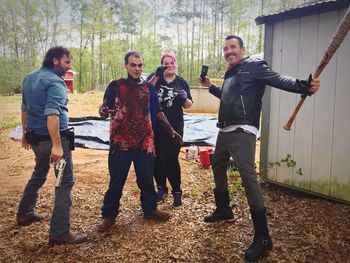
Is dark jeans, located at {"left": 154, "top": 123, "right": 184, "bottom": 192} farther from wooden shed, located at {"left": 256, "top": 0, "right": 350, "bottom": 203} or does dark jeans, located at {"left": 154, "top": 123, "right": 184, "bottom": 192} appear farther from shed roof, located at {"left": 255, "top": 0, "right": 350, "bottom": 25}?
shed roof, located at {"left": 255, "top": 0, "right": 350, "bottom": 25}

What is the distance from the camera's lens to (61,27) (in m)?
29.7

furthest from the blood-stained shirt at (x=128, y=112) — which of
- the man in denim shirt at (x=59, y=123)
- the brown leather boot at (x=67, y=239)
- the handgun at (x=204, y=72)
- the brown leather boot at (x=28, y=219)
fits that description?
the brown leather boot at (x=28, y=219)

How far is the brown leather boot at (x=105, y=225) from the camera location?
3.28 metres

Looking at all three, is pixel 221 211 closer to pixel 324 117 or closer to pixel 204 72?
pixel 204 72

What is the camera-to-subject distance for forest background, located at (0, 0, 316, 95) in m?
25.5

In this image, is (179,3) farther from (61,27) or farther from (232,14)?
(61,27)

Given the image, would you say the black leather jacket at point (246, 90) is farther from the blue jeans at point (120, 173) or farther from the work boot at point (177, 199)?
the work boot at point (177, 199)

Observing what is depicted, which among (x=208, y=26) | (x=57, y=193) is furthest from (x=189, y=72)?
(x=57, y=193)

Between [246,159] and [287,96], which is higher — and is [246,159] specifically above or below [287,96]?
below

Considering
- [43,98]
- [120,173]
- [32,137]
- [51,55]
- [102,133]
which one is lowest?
[102,133]

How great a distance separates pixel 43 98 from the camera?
289 cm

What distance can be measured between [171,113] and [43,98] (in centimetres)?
152

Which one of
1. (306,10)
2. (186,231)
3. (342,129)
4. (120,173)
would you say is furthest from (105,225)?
(306,10)

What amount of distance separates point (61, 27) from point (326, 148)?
99.8 feet
